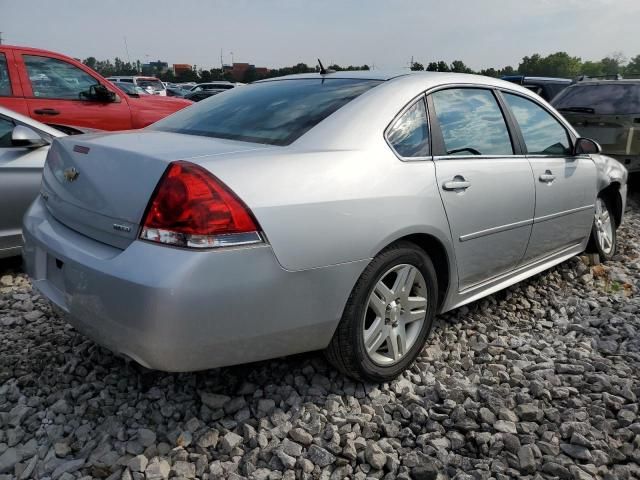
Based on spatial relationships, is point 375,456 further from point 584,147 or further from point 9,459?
point 584,147

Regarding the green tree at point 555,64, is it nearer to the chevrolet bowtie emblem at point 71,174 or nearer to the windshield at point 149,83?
the windshield at point 149,83

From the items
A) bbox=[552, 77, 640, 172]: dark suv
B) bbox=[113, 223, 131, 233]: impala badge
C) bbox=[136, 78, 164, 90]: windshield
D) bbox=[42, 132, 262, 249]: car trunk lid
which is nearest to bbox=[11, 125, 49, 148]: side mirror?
bbox=[42, 132, 262, 249]: car trunk lid

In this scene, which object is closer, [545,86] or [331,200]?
[331,200]

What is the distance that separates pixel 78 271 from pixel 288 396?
1.06m

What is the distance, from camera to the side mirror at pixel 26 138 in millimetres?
3750

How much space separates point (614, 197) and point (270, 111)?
11.2 feet

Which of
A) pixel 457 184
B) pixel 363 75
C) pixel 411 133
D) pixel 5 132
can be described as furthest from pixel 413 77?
pixel 5 132

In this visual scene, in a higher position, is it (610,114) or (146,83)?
(146,83)

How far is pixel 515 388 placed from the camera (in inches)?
103

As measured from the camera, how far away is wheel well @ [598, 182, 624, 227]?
4.53m

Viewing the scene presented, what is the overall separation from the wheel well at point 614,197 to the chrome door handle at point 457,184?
2.28 meters

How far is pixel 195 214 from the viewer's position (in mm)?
1912

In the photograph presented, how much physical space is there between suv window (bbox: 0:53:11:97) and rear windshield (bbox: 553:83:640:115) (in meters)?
6.41

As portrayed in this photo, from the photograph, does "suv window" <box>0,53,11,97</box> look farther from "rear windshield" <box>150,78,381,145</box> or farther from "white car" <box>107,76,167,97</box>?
"white car" <box>107,76,167,97</box>
